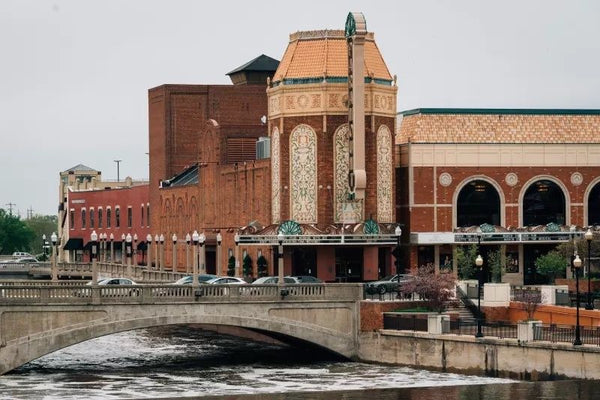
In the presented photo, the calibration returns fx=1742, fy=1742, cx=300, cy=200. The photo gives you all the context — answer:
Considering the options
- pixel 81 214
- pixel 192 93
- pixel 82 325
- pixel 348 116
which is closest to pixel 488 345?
pixel 82 325

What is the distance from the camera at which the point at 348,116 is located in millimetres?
109250

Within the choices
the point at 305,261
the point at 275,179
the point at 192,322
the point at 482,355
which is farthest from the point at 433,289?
the point at 275,179

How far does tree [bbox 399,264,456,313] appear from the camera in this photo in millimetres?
89750

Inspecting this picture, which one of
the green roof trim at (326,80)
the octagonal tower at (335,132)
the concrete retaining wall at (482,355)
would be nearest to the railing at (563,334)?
the concrete retaining wall at (482,355)

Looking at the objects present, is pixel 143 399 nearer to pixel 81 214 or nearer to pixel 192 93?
pixel 192 93

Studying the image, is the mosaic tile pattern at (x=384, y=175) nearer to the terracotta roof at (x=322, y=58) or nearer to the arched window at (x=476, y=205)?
the terracotta roof at (x=322, y=58)

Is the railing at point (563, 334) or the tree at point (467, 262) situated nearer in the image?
the railing at point (563, 334)

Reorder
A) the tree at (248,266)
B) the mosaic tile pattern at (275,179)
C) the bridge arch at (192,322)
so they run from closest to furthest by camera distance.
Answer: the bridge arch at (192,322)
the mosaic tile pattern at (275,179)
the tree at (248,266)

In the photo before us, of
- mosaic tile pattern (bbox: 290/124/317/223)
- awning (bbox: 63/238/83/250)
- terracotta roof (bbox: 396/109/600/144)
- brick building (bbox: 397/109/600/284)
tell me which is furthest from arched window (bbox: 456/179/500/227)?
awning (bbox: 63/238/83/250)

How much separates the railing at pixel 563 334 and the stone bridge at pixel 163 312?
13.2 meters

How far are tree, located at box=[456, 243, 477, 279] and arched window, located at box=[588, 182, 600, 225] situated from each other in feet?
30.0

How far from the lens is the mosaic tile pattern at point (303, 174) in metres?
110

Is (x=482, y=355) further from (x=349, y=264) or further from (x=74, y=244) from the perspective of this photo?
(x=74, y=244)

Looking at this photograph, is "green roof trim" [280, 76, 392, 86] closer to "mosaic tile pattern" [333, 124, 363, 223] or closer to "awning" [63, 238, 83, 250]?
"mosaic tile pattern" [333, 124, 363, 223]
